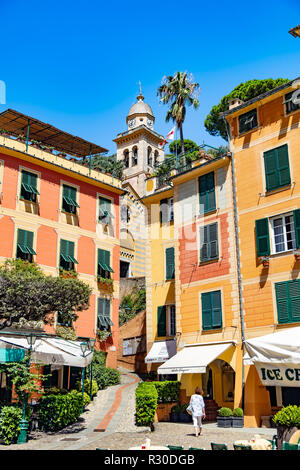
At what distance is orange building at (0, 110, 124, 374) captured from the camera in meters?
27.9

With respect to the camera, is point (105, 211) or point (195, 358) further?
point (105, 211)

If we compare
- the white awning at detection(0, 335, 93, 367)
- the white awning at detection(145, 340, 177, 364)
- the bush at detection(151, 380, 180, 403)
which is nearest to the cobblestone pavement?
the bush at detection(151, 380, 180, 403)

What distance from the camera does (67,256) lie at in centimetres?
2980

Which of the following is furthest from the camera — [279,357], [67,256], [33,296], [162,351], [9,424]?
[67,256]

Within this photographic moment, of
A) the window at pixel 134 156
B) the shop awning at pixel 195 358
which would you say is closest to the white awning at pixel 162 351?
the shop awning at pixel 195 358

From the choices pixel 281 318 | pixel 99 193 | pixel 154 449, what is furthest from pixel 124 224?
pixel 154 449

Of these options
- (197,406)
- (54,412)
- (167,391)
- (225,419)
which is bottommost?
(225,419)

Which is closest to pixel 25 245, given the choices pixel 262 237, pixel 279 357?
pixel 262 237

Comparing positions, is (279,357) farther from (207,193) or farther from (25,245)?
(25,245)

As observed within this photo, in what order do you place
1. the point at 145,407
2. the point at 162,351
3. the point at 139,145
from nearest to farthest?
the point at 145,407, the point at 162,351, the point at 139,145

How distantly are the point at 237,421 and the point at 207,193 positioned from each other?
11.1 m

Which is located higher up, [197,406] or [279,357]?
[279,357]

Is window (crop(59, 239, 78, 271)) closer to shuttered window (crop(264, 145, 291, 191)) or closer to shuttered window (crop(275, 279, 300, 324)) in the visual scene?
shuttered window (crop(264, 145, 291, 191))

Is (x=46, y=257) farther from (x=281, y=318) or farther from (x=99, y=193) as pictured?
(x=281, y=318)
